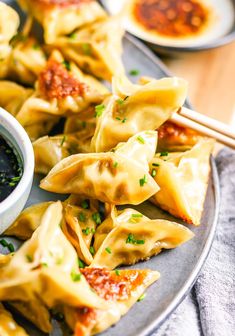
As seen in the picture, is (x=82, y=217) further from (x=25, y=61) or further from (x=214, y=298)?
(x=25, y=61)

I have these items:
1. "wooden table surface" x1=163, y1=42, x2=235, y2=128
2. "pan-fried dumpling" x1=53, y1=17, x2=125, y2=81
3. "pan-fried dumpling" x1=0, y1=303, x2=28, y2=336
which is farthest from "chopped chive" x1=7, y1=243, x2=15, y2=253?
"wooden table surface" x1=163, y1=42, x2=235, y2=128

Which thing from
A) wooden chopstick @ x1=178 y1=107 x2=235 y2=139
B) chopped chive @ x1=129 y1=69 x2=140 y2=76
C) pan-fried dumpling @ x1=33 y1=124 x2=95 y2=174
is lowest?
pan-fried dumpling @ x1=33 y1=124 x2=95 y2=174

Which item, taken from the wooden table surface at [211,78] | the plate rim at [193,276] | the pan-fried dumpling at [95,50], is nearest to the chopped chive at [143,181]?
the plate rim at [193,276]

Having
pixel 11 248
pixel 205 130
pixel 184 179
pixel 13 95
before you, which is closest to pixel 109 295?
pixel 11 248

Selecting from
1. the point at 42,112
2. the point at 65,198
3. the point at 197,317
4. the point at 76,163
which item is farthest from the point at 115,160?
the point at 197,317

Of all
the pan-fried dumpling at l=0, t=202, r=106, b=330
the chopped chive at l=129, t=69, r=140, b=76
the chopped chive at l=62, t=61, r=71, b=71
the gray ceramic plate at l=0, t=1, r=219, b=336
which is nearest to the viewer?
the pan-fried dumpling at l=0, t=202, r=106, b=330

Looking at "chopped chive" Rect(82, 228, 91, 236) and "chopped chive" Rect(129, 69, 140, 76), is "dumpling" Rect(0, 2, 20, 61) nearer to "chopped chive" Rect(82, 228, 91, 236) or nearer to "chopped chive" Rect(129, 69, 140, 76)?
"chopped chive" Rect(129, 69, 140, 76)

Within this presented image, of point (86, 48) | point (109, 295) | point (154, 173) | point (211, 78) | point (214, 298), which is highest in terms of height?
point (86, 48)
